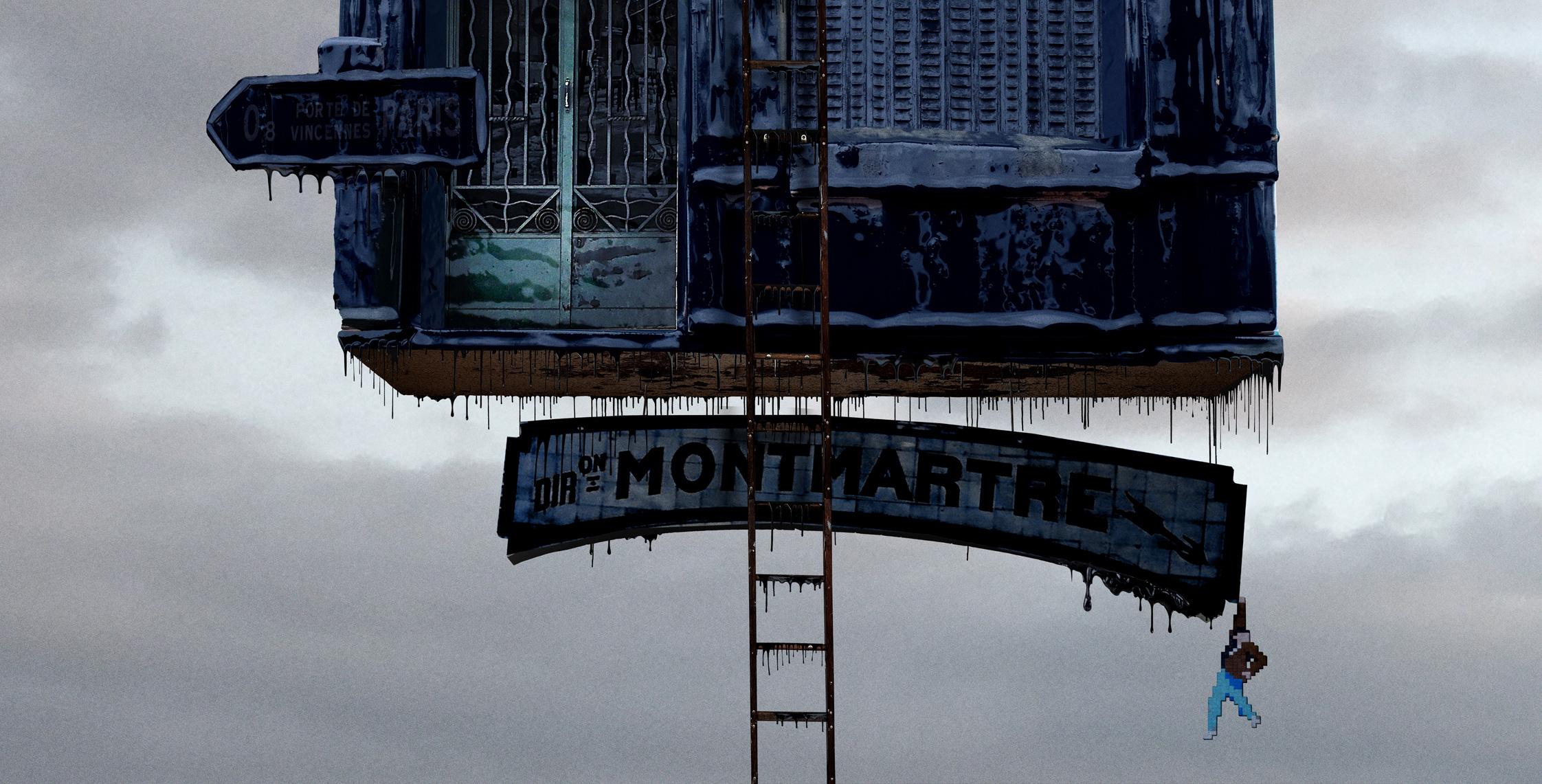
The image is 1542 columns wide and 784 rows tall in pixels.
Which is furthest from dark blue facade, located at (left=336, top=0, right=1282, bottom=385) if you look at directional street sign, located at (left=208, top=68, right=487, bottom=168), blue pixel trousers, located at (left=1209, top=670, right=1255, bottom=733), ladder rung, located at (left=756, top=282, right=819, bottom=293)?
blue pixel trousers, located at (left=1209, top=670, right=1255, bottom=733)

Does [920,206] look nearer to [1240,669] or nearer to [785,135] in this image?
[785,135]

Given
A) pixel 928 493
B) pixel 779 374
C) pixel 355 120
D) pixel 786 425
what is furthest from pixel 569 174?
pixel 928 493

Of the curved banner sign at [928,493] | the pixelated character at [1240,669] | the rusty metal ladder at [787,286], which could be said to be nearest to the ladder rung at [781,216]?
the rusty metal ladder at [787,286]

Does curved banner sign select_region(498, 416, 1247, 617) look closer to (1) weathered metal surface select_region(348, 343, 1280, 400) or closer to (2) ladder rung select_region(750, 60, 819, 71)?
(1) weathered metal surface select_region(348, 343, 1280, 400)

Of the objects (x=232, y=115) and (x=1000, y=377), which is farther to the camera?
(x=1000, y=377)

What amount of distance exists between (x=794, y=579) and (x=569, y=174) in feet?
13.1

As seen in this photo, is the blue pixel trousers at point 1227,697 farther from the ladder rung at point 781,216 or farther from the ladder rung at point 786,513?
the ladder rung at point 781,216

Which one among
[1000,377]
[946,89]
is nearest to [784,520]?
[1000,377]

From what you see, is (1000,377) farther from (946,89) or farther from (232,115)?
(232,115)

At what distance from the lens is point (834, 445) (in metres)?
18.0

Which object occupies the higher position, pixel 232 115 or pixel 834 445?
pixel 232 115

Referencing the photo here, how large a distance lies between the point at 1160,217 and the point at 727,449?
4.05 metres

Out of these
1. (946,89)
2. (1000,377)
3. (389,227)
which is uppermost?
(946,89)

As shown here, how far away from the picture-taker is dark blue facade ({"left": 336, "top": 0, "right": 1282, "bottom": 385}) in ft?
57.4
